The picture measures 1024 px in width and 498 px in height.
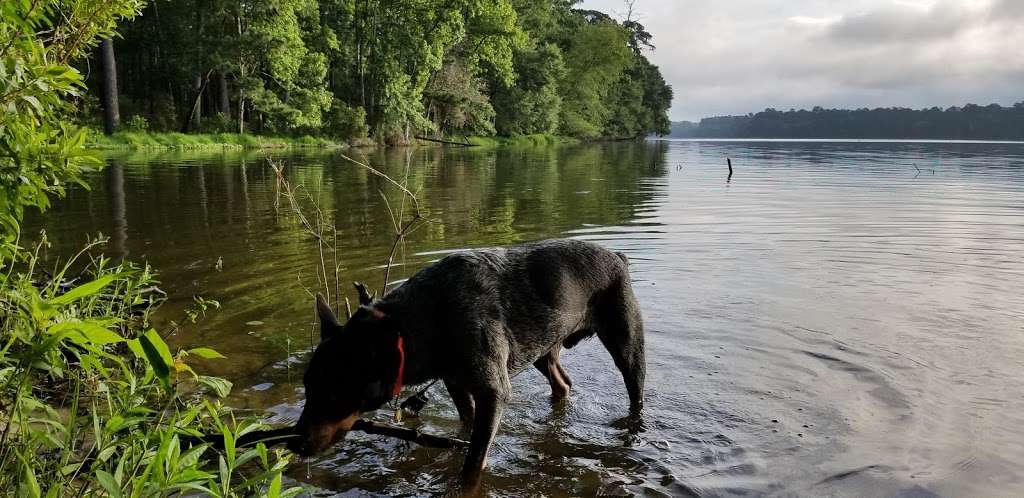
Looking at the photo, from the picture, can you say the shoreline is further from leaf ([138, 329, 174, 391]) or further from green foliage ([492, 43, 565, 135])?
leaf ([138, 329, 174, 391])

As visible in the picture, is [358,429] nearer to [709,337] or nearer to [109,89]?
[709,337]

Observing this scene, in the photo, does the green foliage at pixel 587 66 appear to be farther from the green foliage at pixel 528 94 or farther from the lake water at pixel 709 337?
the lake water at pixel 709 337

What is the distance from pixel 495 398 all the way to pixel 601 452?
1224 millimetres

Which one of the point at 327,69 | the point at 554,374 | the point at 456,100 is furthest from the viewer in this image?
the point at 456,100

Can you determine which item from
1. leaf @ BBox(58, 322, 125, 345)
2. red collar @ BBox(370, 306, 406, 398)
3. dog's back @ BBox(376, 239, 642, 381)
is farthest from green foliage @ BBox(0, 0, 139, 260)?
dog's back @ BBox(376, 239, 642, 381)

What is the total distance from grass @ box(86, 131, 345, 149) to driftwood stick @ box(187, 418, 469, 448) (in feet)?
131

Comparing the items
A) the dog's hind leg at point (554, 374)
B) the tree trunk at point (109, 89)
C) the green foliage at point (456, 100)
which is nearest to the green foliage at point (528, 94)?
the green foliage at point (456, 100)

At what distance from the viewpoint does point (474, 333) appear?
491cm

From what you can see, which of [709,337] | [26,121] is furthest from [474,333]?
[709,337]

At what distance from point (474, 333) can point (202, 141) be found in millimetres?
47319

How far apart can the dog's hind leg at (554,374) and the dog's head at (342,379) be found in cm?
240

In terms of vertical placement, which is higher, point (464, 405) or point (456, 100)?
point (456, 100)

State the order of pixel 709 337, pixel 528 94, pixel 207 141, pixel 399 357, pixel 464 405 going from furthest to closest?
pixel 528 94, pixel 207 141, pixel 709 337, pixel 464 405, pixel 399 357

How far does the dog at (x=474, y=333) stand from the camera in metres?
4.31
